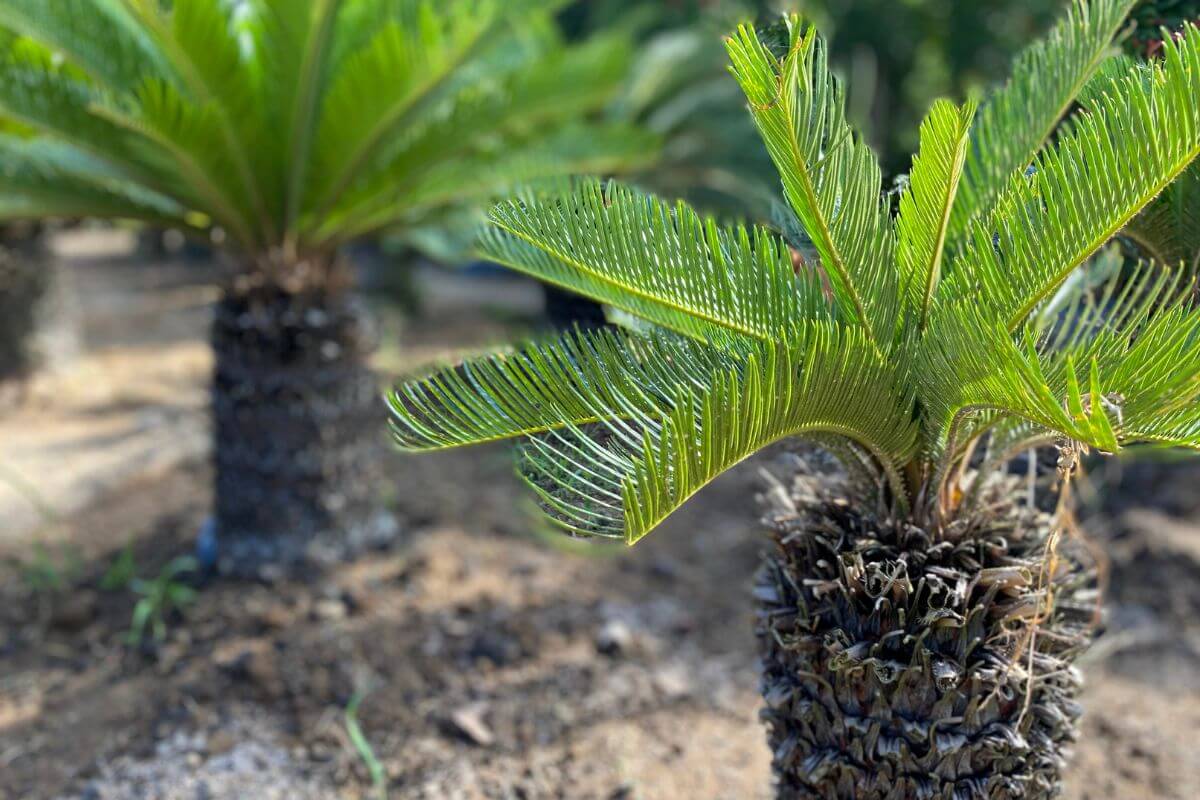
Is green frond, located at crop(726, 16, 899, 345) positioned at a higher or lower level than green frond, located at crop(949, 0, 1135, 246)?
lower

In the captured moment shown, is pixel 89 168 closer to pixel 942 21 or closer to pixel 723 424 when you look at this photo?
pixel 723 424

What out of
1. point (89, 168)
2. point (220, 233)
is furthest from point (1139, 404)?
point (89, 168)

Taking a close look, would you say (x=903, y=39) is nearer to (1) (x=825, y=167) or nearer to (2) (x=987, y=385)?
(1) (x=825, y=167)

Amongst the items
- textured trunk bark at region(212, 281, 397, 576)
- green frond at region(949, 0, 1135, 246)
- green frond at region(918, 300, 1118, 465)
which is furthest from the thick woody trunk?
green frond at region(918, 300, 1118, 465)

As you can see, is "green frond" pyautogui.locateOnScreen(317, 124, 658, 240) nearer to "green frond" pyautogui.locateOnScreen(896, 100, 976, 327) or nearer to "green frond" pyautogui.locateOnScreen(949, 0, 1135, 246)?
"green frond" pyautogui.locateOnScreen(949, 0, 1135, 246)

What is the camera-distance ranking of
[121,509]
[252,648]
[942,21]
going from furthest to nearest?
1. [942,21]
2. [121,509]
3. [252,648]

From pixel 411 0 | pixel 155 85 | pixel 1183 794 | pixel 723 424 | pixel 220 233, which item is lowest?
Result: pixel 1183 794
